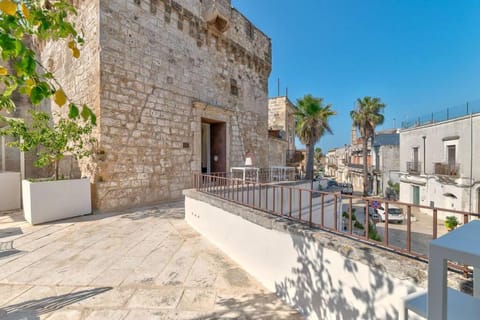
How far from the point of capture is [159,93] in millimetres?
6594

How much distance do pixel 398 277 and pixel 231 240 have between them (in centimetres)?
229

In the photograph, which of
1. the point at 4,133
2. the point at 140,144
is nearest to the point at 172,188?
the point at 140,144

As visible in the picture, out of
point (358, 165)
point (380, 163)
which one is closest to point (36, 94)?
point (380, 163)

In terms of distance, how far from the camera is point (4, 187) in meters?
6.25

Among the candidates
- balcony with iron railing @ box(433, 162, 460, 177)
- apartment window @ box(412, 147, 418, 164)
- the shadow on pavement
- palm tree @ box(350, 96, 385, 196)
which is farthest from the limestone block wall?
palm tree @ box(350, 96, 385, 196)

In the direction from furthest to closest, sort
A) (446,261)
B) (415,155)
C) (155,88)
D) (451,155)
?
1. (415,155)
2. (451,155)
3. (155,88)
4. (446,261)

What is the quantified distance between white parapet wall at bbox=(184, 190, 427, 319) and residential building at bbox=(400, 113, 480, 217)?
14.6 m

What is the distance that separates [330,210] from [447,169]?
11111 millimetres

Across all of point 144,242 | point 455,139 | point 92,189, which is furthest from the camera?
point 455,139

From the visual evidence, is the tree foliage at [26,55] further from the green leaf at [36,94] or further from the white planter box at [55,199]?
the white planter box at [55,199]

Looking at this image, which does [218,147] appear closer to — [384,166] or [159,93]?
[159,93]

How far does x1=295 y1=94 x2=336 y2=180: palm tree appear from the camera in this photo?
13555 millimetres

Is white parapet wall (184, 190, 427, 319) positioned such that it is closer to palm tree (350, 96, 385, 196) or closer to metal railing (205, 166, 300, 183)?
metal railing (205, 166, 300, 183)

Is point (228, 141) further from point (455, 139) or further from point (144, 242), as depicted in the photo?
point (455, 139)
